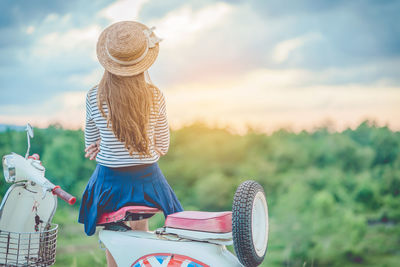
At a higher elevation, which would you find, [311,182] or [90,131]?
[90,131]

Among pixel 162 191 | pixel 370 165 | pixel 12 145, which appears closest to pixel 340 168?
pixel 370 165

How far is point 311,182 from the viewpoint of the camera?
8852mm

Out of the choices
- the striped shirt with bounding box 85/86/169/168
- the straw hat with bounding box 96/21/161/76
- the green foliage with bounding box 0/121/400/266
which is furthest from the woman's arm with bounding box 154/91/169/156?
the green foliage with bounding box 0/121/400/266

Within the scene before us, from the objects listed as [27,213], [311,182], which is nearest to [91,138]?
[27,213]

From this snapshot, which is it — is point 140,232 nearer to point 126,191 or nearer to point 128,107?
point 126,191

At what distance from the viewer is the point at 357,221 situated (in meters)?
8.01

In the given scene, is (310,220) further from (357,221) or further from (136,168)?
(136,168)

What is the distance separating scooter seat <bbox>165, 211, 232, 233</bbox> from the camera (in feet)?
4.41

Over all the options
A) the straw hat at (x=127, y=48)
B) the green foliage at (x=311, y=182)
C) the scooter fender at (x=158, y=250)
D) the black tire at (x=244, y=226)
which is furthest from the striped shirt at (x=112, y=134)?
the green foliage at (x=311, y=182)

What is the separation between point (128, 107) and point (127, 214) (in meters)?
0.44

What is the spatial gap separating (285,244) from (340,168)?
2.20 m

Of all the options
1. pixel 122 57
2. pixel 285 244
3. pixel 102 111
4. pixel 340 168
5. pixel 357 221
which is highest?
pixel 122 57

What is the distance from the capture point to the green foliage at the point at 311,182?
7832 mm

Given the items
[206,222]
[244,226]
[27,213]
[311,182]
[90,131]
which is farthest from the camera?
[311,182]
